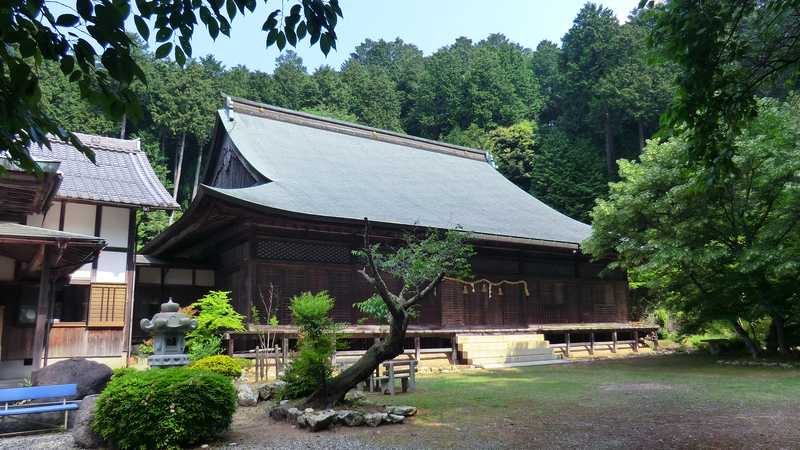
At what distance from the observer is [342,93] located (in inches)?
1742

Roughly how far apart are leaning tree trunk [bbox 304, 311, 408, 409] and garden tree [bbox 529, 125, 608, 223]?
28.0 m

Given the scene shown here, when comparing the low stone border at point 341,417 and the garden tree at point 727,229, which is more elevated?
the garden tree at point 727,229

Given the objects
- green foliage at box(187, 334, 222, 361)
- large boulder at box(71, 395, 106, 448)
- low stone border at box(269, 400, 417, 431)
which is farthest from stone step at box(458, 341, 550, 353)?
large boulder at box(71, 395, 106, 448)

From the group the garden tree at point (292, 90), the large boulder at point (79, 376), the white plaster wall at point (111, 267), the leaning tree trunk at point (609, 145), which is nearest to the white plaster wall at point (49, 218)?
the white plaster wall at point (111, 267)

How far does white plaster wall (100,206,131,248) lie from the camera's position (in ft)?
45.3

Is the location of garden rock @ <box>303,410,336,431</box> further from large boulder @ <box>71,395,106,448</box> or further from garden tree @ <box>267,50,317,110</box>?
garden tree @ <box>267,50,317,110</box>

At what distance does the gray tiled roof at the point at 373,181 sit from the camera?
14.7m

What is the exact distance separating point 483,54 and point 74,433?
44.3 meters

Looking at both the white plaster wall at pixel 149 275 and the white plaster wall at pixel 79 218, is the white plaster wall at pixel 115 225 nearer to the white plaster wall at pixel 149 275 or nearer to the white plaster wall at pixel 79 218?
the white plaster wall at pixel 79 218

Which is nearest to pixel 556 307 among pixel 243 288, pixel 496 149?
pixel 243 288

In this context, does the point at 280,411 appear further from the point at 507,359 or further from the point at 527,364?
the point at 527,364

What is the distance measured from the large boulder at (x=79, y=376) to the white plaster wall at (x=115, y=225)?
231 inches

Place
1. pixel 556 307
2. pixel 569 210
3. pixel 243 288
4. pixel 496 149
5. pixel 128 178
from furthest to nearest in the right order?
1. pixel 496 149
2. pixel 569 210
3. pixel 556 307
4. pixel 128 178
5. pixel 243 288

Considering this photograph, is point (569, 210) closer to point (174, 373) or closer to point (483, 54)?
point (483, 54)
